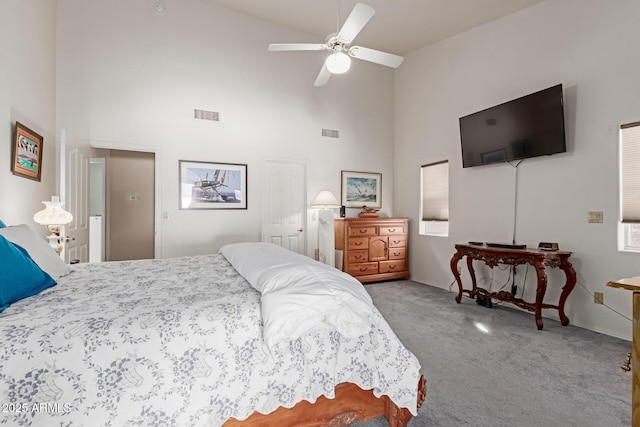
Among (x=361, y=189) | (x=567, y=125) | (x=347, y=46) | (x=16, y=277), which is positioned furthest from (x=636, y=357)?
(x=361, y=189)

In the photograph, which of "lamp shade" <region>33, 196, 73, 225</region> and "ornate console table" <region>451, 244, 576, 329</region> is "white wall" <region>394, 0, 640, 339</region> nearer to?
"ornate console table" <region>451, 244, 576, 329</region>

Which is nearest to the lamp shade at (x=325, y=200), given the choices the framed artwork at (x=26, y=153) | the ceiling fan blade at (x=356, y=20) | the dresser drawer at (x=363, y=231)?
the dresser drawer at (x=363, y=231)

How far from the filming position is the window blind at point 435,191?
4586mm

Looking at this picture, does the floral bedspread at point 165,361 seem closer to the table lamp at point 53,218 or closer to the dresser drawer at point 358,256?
the table lamp at point 53,218

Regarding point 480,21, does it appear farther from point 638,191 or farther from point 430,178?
point 638,191

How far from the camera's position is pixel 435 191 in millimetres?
4754

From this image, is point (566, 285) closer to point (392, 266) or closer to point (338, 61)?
point (392, 266)

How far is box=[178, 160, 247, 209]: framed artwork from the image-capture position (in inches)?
159

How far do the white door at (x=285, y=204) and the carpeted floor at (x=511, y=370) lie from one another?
189cm

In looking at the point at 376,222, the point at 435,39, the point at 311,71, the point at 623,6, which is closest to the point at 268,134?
the point at 311,71

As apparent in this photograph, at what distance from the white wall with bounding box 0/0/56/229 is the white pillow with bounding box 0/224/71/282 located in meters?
0.81

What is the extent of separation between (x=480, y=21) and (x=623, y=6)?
153cm

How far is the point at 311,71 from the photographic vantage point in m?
4.85

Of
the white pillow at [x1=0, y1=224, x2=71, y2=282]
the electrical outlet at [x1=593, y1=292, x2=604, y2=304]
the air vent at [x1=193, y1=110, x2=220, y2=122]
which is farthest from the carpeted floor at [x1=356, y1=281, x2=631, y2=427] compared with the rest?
the air vent at [x1=193, y1=110, x2=220, y2=122]
